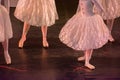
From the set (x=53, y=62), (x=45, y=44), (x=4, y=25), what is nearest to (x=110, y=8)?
(x=45, y=44)

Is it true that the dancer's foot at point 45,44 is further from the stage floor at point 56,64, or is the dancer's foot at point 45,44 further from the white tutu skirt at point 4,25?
the white tutu skirt at point 4,25

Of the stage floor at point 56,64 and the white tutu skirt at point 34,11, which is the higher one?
the white tutu skirt at point 34,11

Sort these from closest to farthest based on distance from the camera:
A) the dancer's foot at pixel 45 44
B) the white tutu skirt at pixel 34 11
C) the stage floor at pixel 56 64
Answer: the stage floor at pixel 56 64
the white tutu skirt at pixel 34 11
the dancer's foot at pixel 45 44

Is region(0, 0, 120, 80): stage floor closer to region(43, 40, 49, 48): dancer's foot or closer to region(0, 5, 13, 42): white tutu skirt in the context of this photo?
region(43, 40, 49, 48): dancer's foot

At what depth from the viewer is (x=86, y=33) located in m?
4.04

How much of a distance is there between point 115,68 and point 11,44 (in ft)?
5.41

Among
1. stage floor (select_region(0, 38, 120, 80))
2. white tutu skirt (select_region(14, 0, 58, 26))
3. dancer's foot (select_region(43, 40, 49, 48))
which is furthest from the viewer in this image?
dancer's foot (select_region(43, 40, 49, 48))

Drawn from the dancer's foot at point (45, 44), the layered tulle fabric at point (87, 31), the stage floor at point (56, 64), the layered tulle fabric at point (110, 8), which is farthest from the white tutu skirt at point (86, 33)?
the layered tulle fabric at point (110, 8)

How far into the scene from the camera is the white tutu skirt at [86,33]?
405 cm

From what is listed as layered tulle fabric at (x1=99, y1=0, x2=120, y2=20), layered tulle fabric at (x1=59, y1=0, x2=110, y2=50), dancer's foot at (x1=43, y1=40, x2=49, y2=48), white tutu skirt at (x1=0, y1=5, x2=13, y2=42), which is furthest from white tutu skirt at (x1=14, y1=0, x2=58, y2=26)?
layered tulle fabric at (x1=99, y1=0, x2=120, y2=20)

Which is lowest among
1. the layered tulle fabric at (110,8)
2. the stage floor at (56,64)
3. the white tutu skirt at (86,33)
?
the stage floor at (56,64)

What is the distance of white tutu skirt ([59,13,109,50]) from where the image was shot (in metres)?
4.05

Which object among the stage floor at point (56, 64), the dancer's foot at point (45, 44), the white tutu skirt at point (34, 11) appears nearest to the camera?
the stage floor at point (56, 64)

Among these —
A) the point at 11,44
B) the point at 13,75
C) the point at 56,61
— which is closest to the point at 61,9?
the point at 11,44
